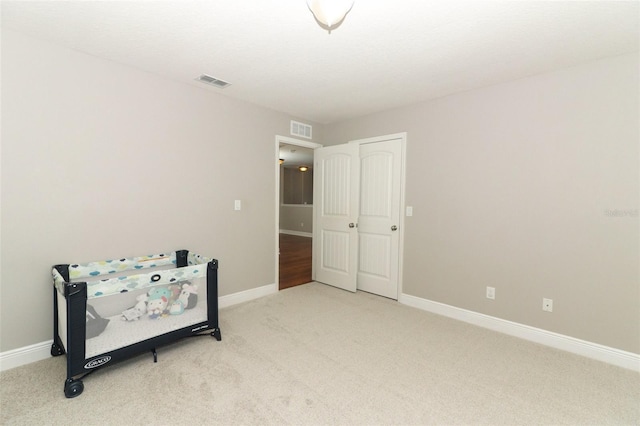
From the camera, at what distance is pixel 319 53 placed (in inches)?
92.1

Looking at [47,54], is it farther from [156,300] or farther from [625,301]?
[625,301]

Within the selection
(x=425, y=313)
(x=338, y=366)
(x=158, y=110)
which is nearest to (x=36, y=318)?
(x=158, y=110)

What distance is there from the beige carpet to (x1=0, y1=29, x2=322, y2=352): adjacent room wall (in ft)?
2.60

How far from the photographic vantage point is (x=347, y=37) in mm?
2100

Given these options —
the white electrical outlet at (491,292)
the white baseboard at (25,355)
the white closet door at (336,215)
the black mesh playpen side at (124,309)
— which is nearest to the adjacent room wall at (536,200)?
the white electrical outlet at (491,292)

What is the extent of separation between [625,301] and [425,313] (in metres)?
1.62

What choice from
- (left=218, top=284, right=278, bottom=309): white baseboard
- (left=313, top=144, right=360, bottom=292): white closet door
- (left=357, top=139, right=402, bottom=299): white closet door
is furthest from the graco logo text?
(left=357, top=139, right=402, bottom=299): white closet door

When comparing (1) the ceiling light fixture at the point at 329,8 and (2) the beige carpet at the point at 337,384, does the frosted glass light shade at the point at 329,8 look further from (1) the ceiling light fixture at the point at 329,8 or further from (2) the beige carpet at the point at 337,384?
(2) the beige carpet at the point at 337,384

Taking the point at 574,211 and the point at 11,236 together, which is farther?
the point at 574,211

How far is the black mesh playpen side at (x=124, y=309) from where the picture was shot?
6.26ft

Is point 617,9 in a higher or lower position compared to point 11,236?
higher

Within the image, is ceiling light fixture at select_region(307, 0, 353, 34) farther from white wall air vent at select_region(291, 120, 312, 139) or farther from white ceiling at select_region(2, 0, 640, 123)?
white wall air vent at select_region(291, 120, 312, 139)

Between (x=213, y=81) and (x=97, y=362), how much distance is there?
251 cm

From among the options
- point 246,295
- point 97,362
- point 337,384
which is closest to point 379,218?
point 246,295
